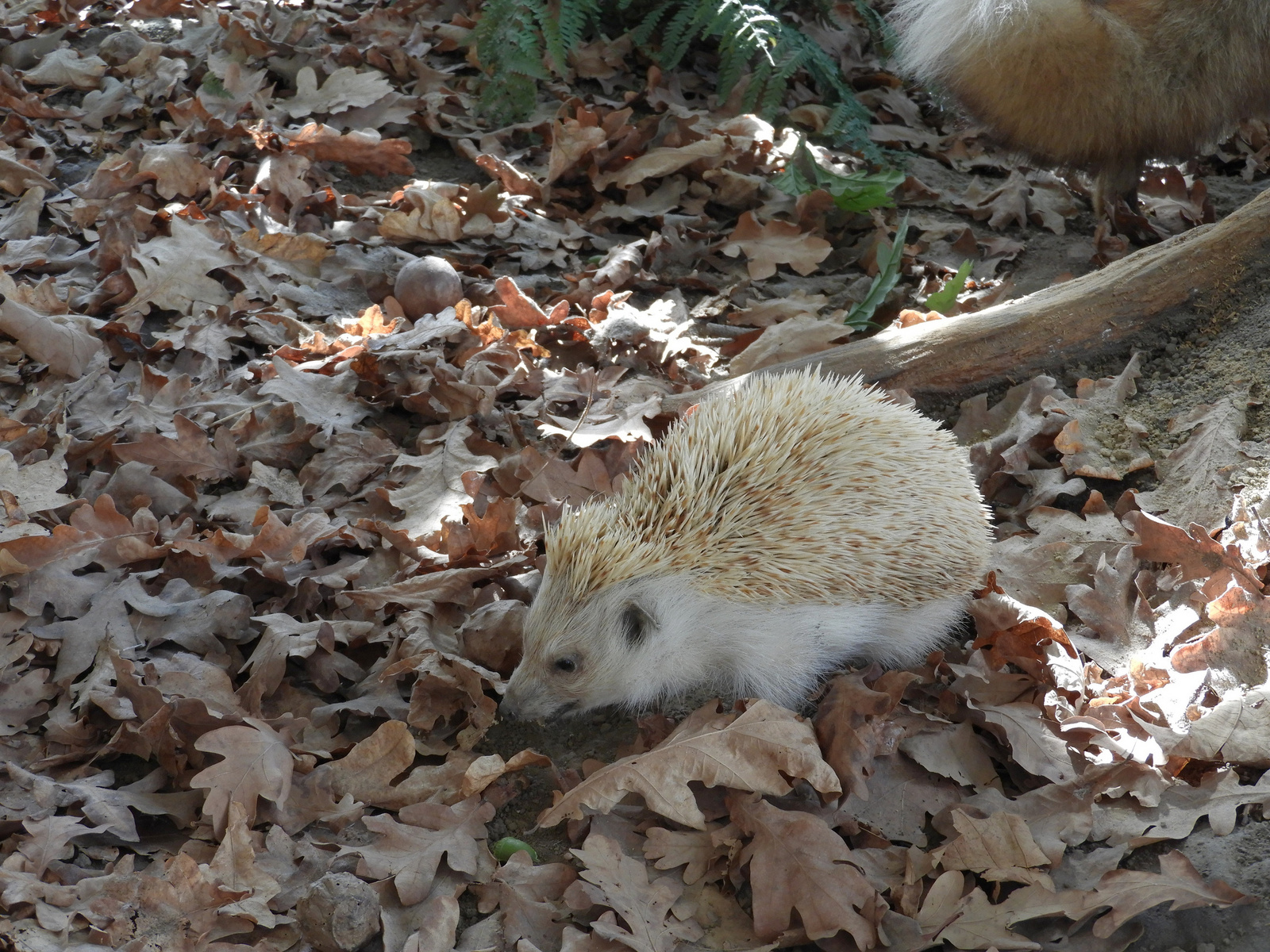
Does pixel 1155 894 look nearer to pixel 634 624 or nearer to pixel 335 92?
pixel 634 624

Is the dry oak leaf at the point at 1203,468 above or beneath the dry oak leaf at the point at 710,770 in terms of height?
above

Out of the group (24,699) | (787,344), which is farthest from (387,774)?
(787,344)

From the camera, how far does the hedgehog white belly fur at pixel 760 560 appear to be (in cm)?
323

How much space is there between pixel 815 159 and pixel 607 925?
502 cm

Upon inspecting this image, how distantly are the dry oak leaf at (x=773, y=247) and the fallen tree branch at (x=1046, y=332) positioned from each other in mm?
1237

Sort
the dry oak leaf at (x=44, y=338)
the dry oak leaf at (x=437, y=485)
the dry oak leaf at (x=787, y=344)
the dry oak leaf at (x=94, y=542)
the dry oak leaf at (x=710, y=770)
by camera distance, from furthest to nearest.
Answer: the dry oak leaf at (x=787, y=344) → the dry oak leaf at (x=44, y=338) → the dry oak leaf at (x=437, y=485) → the dry oak leaf at (x=94, y=542) → the dry oak leaf at (x=710, y=770)

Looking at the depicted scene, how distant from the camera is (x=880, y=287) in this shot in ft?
17.1

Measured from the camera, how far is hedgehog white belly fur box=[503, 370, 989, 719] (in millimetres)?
3227

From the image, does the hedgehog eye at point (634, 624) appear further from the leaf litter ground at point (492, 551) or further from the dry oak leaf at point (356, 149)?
the dry oak leaf at point (356, 149)

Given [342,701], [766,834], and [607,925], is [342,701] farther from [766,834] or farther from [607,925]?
[766,834]

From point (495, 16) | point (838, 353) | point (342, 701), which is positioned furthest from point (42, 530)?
point (495, 16)

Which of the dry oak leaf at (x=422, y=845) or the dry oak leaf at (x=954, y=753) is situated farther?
the dry oak leaf at (x=954, y=753)

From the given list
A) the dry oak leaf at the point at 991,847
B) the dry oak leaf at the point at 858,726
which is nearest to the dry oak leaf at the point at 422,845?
the dry oak leaf at the point at 858,726

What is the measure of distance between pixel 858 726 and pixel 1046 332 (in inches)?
95.2
